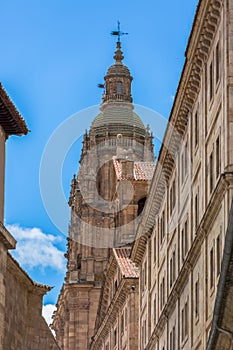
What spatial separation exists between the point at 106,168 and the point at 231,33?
91707mm

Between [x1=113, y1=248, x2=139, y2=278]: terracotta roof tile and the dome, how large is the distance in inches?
1616

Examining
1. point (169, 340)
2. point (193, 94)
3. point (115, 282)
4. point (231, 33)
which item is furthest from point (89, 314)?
point (231, 33)

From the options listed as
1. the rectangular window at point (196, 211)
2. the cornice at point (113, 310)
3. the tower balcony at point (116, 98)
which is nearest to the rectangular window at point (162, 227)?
the rectangular window at point (196, 211)

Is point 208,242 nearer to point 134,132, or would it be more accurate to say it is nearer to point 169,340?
point 169,340

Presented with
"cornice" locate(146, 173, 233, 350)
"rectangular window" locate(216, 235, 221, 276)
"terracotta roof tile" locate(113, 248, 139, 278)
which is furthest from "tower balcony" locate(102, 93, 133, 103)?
"rectangular window" locate(216, 235, 221, 276)

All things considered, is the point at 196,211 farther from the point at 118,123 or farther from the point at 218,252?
the point at 118,123

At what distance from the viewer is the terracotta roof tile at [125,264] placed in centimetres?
8278

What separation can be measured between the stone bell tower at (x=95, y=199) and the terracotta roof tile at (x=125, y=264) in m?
31.5

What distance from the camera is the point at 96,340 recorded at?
10325 centimetres

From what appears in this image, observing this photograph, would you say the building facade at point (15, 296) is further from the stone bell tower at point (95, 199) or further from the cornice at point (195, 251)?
the stone bell tower at point (95, 199)

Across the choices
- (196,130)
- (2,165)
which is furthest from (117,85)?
(2,165)

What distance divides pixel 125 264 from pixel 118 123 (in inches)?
1853

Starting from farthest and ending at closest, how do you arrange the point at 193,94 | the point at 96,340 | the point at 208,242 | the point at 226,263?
the point at 96,340, the point at 193,94, the point at 208,242, the point at 226,263

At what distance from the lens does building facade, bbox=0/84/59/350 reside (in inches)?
1766
